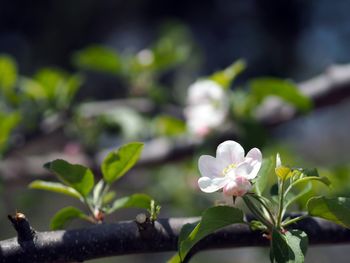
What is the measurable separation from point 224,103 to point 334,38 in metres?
3.60

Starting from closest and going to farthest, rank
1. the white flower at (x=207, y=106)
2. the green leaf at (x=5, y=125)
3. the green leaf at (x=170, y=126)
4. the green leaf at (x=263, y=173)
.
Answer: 1. the green leaf at (x=263, y=173)
2. the green leaf at (x=5, y=125)
3. the white flower at (x=207, y=106)
4. the green leaf at (x=170, y=126)

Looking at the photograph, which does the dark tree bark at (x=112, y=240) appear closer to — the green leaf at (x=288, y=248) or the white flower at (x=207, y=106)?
the green leaf at (x=288, y=248)

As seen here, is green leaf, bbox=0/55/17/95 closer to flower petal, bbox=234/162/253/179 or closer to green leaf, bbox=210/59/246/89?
green leaf, bbox=210/59/246/89

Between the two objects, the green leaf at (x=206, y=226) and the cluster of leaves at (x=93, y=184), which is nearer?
the green leaf at (x=206, y=226)

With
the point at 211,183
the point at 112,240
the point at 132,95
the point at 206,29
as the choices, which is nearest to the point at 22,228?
the point at 112,240

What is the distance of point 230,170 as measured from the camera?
A: 69cm

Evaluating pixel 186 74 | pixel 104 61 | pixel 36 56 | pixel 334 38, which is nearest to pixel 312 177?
pixel 104 61

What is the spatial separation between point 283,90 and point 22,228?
0.74 m

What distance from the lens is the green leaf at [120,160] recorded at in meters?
0.78

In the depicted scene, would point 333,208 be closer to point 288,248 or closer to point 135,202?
point 288,248


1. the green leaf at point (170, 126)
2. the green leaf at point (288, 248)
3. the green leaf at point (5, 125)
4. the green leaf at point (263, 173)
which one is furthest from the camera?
the green leaf at point (170, 126)

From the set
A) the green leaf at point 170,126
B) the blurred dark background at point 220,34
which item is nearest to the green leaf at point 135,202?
the green leaf at point 170,126

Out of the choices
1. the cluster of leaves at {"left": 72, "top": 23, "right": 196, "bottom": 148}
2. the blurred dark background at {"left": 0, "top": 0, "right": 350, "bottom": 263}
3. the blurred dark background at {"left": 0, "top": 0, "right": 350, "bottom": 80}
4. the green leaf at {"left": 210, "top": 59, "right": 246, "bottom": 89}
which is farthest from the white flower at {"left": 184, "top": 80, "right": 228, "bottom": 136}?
the blurred dark background at {"left": 0, "top": 0, "right": 350, "bottom": 80}

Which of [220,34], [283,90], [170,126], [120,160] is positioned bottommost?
[220,34]
